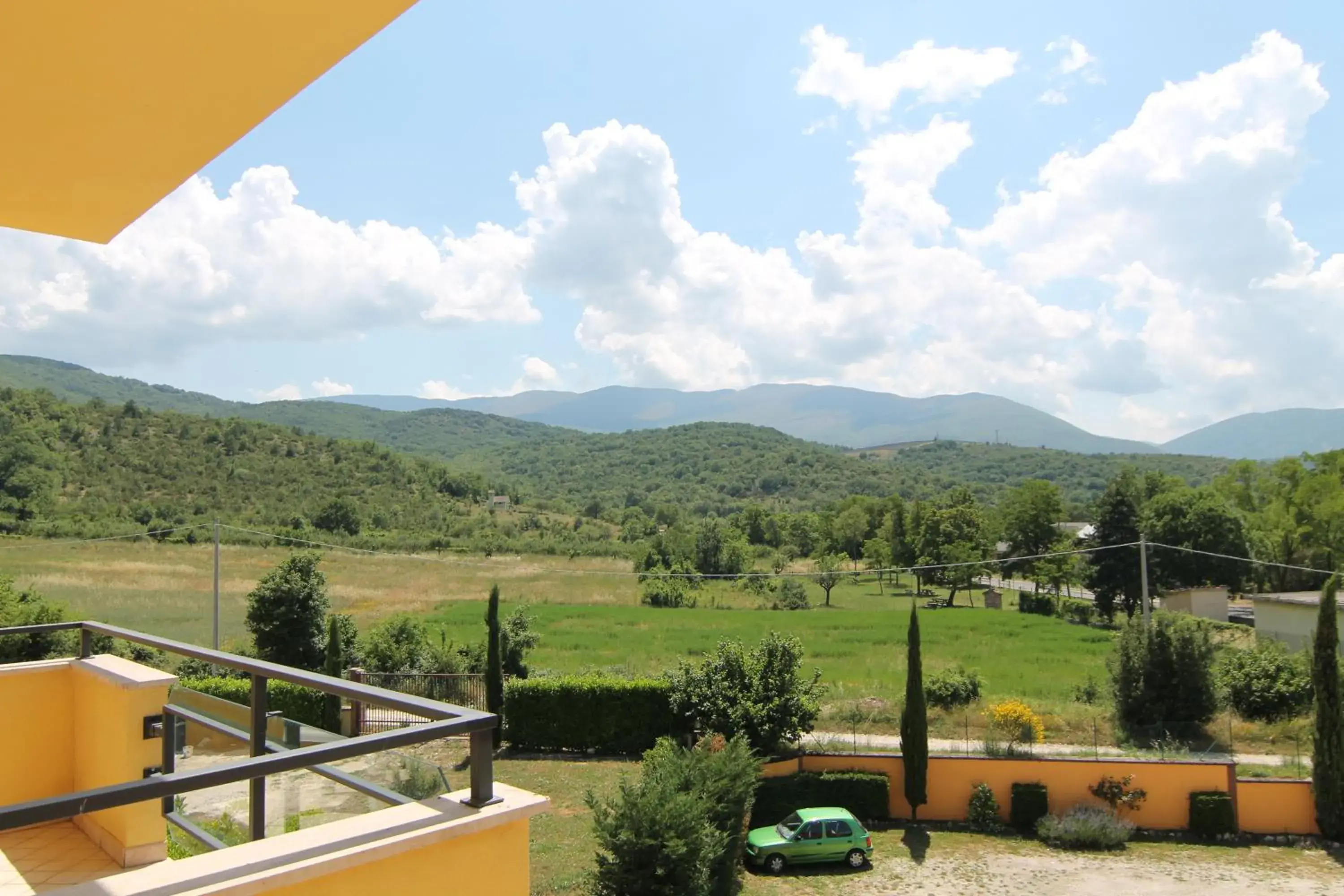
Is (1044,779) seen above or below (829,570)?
above

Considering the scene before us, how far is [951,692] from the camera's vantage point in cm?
2277

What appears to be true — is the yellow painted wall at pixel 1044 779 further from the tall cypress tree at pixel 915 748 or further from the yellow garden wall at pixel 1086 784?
the tall cypress tree at pixel 915 748

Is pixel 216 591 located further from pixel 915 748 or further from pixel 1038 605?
pixel 1038 605

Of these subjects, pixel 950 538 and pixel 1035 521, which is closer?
pixel 1035 521

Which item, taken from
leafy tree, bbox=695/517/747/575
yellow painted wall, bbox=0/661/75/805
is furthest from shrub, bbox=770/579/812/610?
yellow painted wall, bbox=0/661/75/805

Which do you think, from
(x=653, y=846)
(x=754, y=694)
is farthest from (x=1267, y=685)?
(x=653, y=846)

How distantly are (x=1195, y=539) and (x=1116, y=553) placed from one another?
603 cm

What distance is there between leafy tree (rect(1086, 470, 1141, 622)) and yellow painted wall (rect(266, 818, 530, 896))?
42.3 meters

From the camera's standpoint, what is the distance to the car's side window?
1412 cm

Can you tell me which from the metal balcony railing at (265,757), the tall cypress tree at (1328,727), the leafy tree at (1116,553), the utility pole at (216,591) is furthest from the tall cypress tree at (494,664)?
the leafy tree at (1116,553)

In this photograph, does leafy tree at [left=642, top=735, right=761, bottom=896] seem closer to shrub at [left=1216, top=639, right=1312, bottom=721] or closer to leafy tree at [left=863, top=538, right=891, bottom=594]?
shrub at [left=1216, top=639, right=1312, bottom=721]

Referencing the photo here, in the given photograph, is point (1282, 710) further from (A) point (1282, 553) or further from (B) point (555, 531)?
(B) point (555, 531)

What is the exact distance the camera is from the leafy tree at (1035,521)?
2104 inches

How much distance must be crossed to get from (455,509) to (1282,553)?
57.0 m
